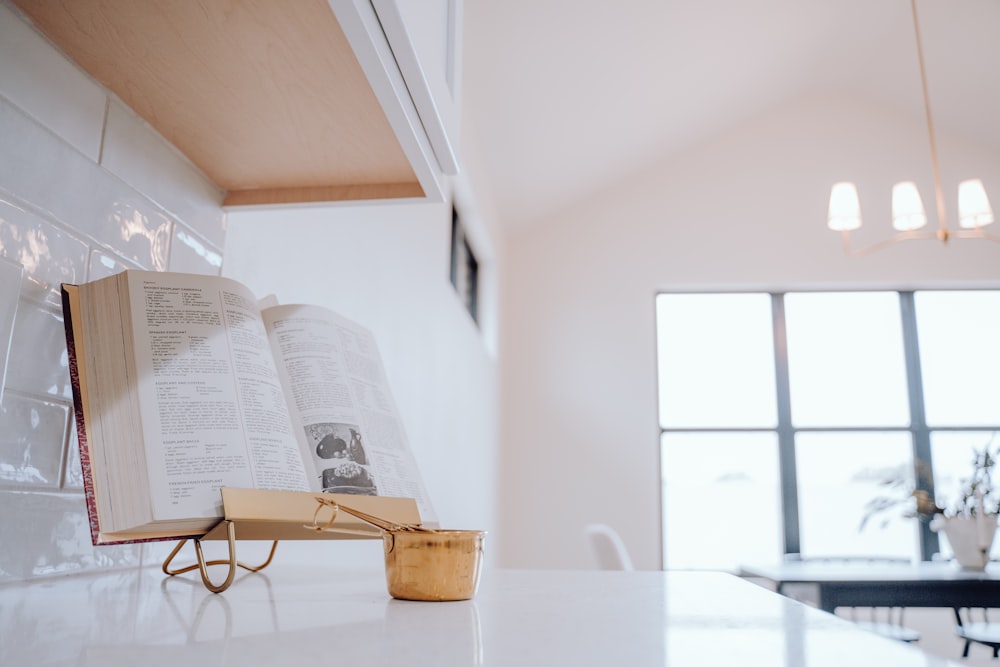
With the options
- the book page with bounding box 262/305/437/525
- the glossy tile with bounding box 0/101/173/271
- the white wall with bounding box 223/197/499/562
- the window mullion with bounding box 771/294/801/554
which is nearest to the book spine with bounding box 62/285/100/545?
the glossy tile with bounding box 0/101/173/271

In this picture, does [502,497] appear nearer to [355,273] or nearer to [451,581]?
[355,273]

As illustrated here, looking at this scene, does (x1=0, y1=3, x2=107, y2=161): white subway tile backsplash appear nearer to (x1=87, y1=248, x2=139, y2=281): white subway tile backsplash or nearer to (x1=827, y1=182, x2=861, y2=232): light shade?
(x1=87, y1=248, x2=139, y2=281): white subway tile backsplash

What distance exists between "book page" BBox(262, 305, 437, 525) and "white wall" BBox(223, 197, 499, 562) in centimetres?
28

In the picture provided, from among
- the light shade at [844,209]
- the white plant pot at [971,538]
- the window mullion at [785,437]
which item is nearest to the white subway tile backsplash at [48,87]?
the light shade at [844,209]

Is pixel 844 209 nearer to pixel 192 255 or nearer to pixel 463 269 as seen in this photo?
pixel 463 269

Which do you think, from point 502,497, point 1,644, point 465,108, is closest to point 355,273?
point 1,644

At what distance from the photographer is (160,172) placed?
0.90 metres

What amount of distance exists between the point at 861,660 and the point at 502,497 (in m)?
4.45

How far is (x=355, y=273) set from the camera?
1.82 m

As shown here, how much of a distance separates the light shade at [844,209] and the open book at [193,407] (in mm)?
2953

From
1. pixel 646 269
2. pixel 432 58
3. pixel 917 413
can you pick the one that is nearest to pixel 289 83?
pixel 432 58

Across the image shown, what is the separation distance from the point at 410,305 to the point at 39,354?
5.71 feet

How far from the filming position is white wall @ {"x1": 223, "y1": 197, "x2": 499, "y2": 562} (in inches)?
51.9

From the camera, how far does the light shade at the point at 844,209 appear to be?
3311mm
